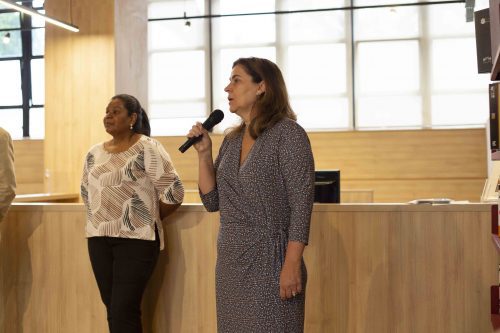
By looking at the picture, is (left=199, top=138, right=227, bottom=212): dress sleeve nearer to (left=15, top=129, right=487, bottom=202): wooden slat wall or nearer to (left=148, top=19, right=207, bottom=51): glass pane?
(left=15, top=129, right=487, bottom=202): wooden slat wall

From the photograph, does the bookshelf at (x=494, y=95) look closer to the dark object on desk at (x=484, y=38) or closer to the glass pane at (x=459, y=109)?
the dark object on desk at (x=484, y=38)

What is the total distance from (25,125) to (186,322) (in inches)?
378

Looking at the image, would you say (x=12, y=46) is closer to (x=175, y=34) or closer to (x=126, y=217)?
(x=175, y=34)

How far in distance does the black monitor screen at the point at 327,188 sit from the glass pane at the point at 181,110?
8146mm

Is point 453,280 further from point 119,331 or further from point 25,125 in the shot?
point 25,125

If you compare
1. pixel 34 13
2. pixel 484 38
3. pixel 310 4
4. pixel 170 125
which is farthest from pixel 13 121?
pixel 484 38

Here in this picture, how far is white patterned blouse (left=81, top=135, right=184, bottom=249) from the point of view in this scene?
3197mm

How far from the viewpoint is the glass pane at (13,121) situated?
485 inches

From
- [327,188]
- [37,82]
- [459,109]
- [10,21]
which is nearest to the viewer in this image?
[327,188]

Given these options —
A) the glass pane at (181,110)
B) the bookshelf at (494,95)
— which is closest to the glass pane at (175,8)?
the glass pane at (181,110)

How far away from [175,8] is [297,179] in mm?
10694

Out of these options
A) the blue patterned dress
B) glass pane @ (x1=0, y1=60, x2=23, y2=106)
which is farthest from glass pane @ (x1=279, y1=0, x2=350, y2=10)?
the blue patterned dress

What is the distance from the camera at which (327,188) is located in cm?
414

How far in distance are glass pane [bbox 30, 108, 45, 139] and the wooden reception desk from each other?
9.11m
